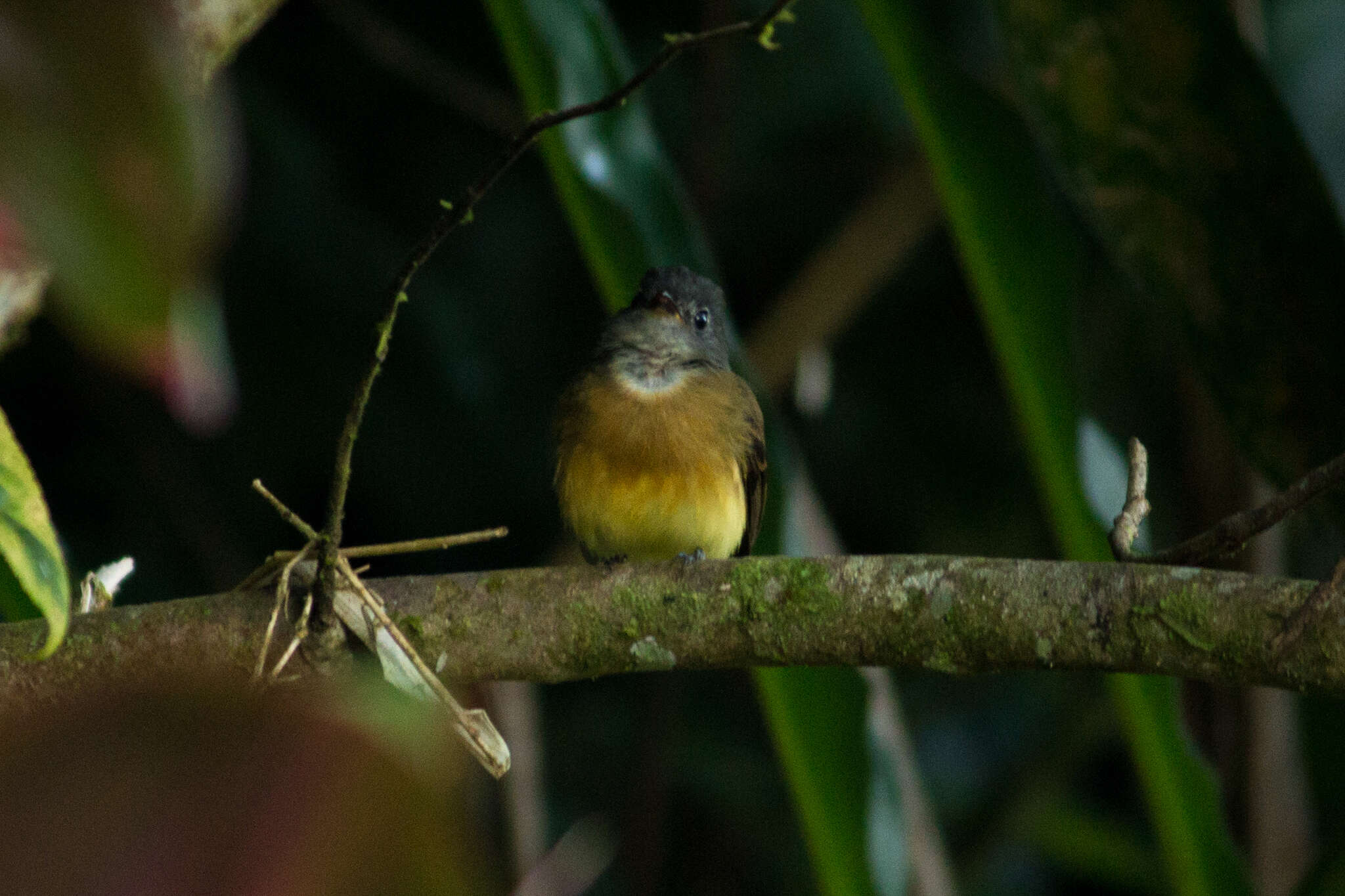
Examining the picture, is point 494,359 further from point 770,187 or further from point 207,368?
point 207,368

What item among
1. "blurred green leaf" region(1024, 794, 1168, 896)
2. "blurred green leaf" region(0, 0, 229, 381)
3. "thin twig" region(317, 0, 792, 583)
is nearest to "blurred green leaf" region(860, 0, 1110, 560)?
"thin twig" region(317, 0, 792, 583)

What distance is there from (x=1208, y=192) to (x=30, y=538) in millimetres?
1883

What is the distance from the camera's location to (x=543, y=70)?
2123 mm

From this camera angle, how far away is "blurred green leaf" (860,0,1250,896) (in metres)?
2.03

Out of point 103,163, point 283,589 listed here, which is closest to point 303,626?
point 283,589

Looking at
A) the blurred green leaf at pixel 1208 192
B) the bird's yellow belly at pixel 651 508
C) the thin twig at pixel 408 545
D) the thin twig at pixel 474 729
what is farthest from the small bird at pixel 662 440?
the thin twig at pixel 474 729

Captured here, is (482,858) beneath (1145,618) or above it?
above

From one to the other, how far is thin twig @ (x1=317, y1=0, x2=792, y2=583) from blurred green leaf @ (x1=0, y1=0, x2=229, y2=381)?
2.46 ft

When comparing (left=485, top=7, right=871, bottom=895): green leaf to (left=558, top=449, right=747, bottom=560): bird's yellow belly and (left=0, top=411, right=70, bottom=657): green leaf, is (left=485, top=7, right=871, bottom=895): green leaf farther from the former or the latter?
(left=0, top=411, right=70, bottom=657): green leaf

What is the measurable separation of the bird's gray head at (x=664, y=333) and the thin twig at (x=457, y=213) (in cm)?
153

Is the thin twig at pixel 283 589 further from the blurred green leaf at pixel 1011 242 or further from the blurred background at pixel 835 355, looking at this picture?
the blurred green leaf at pixel 1011 242

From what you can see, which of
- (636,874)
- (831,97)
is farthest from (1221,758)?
(831,97)

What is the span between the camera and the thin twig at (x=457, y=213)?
1.07 m

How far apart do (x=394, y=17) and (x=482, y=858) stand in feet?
13.1
